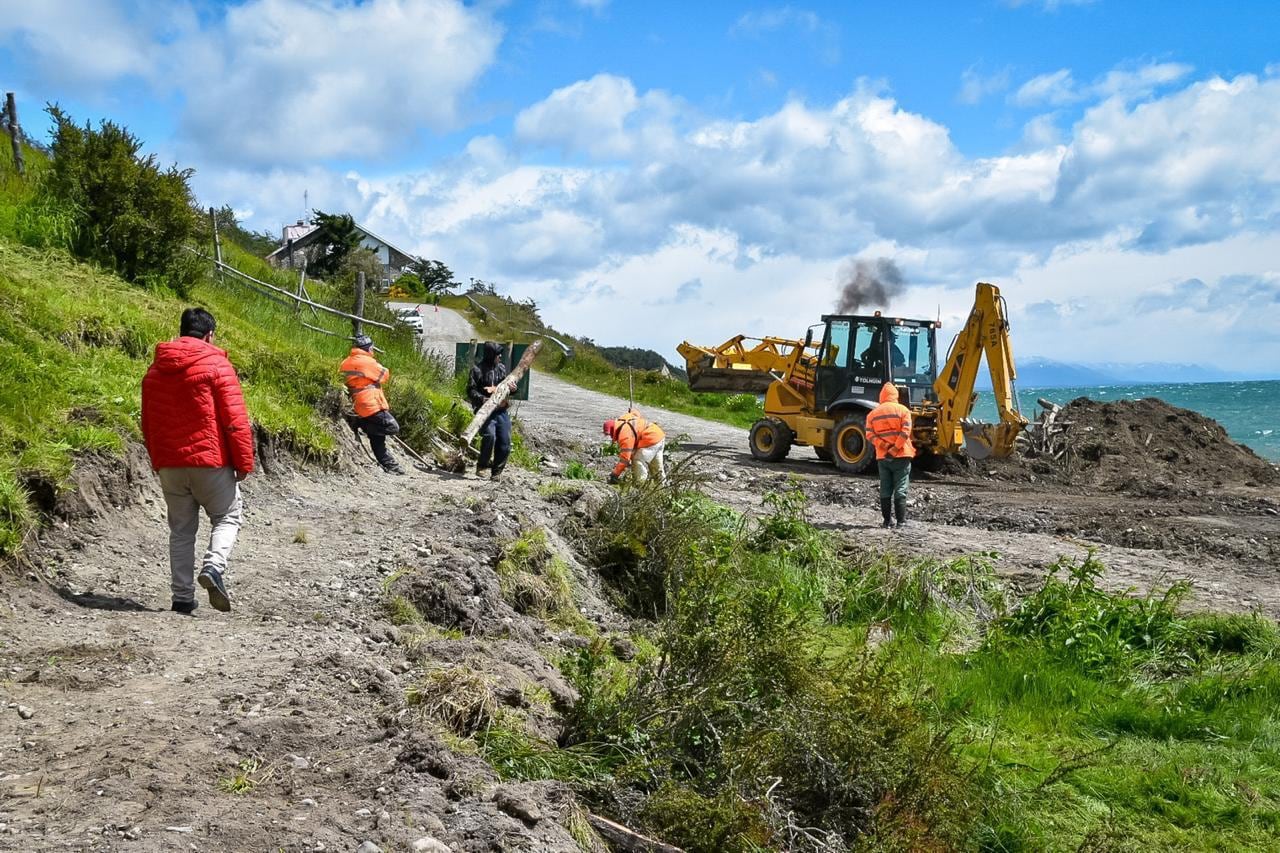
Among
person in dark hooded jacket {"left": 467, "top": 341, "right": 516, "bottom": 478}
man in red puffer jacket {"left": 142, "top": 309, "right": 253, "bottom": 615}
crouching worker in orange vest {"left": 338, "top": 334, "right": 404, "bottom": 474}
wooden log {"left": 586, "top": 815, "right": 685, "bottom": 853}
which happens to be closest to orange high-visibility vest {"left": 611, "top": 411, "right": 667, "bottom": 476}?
person in dark hooded jacket {"left": 467, "top": 341, "right": 516, "bottom": 478}

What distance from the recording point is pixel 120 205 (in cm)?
1222

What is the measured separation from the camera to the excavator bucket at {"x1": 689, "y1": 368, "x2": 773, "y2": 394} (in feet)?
72.7

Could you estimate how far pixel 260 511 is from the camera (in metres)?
8.83

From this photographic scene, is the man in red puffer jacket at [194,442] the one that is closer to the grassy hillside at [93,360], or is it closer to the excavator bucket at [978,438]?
the grassy hillside at [93,360]

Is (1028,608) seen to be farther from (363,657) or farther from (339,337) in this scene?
(339,337)

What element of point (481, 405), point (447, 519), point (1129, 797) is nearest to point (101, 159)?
point (481, 405)

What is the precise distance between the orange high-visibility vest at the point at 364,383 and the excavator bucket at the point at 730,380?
10950mm

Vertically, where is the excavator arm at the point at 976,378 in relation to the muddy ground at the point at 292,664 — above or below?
above

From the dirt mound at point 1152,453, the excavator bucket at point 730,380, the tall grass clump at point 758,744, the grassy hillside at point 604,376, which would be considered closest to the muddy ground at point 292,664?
the tall grass clump at point 758,744

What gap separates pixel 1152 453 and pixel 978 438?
18.0 feet

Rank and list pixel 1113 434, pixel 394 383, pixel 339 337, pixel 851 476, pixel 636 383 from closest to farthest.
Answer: pixel 394 383 < pixel 339 337 < pixel 851 476 < pixel 1113 434 < pixel 636 383

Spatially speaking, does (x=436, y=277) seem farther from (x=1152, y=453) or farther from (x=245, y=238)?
(x=1152, y=453)

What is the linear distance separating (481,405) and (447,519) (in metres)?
3.87

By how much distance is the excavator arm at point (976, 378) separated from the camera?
17766 mm
